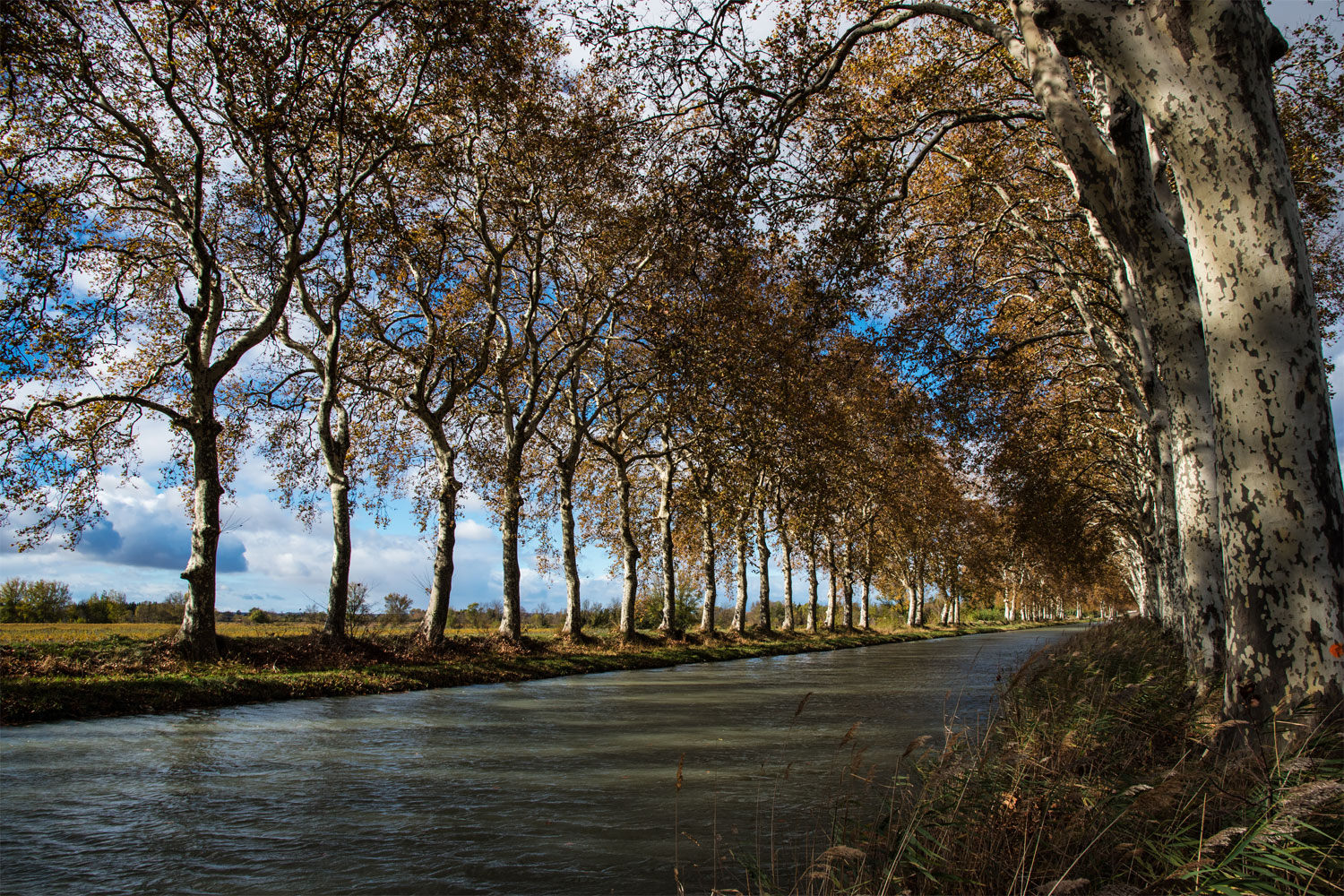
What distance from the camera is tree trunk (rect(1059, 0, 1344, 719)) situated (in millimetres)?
5566

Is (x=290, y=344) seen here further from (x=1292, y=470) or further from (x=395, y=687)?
(x=1292, y=470)

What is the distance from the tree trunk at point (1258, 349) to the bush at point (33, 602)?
1680 inches

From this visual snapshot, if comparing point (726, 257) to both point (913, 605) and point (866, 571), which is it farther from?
point (913, 605)

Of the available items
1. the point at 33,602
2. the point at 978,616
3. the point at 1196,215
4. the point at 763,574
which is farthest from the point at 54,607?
the point at 978,616

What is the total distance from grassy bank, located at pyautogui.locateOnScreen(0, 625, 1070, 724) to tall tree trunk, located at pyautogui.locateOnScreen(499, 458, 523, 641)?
636mm

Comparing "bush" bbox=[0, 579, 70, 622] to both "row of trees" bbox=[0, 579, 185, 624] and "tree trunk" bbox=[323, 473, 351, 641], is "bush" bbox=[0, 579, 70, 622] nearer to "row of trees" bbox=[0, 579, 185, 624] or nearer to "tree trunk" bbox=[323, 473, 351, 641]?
"row of trees" bbox=[0, 579, 185, 624]

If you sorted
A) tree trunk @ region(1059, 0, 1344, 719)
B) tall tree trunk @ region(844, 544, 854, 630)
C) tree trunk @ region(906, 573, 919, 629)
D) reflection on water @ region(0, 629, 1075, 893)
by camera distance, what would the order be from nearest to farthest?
reflection on water @ region(0, 629, 1075, 893)
tree trunk @ region(1059, 0, 1344, 719)
tall tree trunk @ region(844, 544, 854, 630)
tree trunk @ region(906, 573, 919, 629)

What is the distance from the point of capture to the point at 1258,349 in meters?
5.69

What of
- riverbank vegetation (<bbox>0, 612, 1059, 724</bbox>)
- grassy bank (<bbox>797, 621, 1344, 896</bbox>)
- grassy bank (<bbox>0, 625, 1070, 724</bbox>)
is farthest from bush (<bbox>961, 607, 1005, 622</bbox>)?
grassy bank (<bbox>797, 621, 1344, 896</bbox>)

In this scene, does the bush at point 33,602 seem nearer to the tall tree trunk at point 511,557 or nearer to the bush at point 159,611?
the bush at point 159,611

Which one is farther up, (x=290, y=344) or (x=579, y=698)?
(x=290, y=344)

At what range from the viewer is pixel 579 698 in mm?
14039

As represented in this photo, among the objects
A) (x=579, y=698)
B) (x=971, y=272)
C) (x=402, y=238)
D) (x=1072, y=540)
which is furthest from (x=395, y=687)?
(x=1072, y=540)

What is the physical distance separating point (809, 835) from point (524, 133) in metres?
18.0
